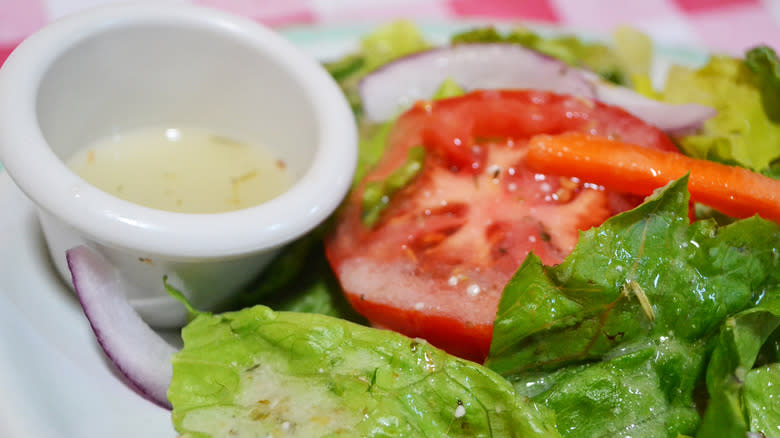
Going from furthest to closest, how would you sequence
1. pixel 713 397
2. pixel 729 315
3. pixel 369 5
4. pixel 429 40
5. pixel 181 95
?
pixel 369 5
pixel 429 40
pixel 181 95
pixel 729 315
pixel 713 397

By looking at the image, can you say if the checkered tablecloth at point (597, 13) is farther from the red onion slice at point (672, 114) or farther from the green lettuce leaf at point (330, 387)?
the green lettuce leaf at point (330, 387)

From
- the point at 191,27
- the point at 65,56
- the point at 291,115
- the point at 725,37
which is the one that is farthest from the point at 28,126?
the point at 725,37

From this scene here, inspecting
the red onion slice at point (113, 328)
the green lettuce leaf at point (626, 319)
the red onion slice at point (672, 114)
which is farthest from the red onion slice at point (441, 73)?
the red onion slice at point (113, 328)

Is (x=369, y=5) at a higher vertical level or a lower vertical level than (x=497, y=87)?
lower

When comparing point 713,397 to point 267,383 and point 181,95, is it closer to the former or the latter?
point 267,383

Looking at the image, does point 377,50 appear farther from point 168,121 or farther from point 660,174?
point 660,174

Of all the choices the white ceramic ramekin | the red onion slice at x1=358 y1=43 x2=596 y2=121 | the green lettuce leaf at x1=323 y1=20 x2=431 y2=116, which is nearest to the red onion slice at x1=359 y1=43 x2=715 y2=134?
the red onion slice at x1=358 y1=43 x2=596 y2=121

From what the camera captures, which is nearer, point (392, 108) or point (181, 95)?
point (181, 95)
